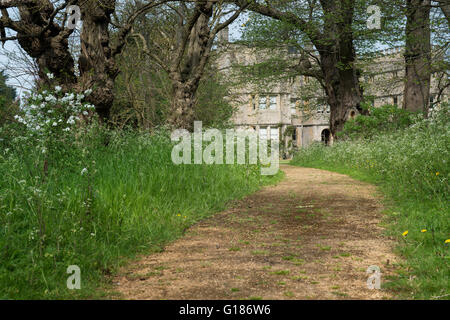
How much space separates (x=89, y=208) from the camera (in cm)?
421

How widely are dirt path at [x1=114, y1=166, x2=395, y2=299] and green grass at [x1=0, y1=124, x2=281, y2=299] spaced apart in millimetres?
300

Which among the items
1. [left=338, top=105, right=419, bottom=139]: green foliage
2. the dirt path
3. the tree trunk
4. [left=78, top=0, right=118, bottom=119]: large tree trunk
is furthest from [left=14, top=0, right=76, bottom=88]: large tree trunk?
[left=338, top=105, right=419, bottom=139]: green foliage

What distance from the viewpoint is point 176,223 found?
5.12m

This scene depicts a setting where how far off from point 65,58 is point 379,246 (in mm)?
6521

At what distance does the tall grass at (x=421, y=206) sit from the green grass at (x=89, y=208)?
104 inches

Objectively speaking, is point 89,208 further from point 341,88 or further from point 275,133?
point 275,133

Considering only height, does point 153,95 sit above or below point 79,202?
above

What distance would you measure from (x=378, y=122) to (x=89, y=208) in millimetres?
14123

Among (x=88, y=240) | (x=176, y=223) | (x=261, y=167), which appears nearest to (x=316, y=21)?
(x=261, y=167)

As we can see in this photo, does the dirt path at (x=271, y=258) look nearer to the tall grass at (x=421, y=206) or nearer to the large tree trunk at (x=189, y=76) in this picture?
the tall grass at (x=421, y=206)

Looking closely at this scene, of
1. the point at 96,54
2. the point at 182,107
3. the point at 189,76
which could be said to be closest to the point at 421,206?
the point at 96,54

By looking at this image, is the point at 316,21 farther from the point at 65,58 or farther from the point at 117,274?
the point at 117,274

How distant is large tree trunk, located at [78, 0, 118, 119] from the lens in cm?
756

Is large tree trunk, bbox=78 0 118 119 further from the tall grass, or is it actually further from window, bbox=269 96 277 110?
window, bbox=269 96 277 110
